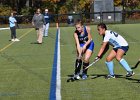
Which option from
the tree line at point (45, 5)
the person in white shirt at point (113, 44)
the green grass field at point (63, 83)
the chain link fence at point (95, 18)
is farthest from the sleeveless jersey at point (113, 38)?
the tree line at point (45, 5)

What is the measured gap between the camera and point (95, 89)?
10766 millimetres

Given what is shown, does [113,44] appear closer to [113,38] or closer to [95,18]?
[113,38]

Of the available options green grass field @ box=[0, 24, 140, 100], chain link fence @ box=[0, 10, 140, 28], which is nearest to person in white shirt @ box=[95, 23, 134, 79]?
green grass field @ box=[0, 24, 140, 100]

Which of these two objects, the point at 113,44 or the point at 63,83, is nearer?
the point at 63,83

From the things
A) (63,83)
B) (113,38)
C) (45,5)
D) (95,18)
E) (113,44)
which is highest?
(113,38)

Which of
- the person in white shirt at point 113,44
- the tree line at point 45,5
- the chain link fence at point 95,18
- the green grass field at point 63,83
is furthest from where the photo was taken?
the tree line at point 45,5

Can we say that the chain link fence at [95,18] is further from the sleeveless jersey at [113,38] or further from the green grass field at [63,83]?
the sleeveless jersey at [113,38]

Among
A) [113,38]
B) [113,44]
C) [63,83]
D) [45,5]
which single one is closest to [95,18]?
[45,5]

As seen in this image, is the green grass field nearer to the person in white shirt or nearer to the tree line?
the person in white shirt

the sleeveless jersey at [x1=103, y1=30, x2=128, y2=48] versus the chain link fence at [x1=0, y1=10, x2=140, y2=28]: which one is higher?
the sleeveless jersey at [x1=103, y1=30, x2=128, y2=48]

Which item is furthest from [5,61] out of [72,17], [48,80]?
[72,17]

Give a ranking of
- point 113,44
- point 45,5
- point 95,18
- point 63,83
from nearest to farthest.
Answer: point 63,83
point 113,44
point 95,18
point 45,5

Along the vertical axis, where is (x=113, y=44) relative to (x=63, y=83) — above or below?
above

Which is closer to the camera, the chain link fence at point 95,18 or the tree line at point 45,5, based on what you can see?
the chain link fence at point 95,18
